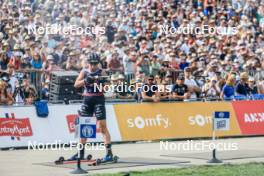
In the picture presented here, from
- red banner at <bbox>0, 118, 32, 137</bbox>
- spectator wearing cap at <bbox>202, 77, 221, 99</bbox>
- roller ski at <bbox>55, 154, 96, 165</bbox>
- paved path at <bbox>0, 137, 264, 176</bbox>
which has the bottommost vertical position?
paved path at <bbox>0, 137, 264, 176</bbox>

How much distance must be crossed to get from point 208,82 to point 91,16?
4.93 meters

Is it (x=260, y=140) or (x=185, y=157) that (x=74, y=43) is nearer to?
(x=260, y=140)

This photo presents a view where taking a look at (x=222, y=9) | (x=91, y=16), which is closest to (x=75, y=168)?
(x=91, y=16)

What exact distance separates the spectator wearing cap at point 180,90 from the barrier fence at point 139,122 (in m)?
0.34

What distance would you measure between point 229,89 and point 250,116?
1.02 metres

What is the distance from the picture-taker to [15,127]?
19.5 m

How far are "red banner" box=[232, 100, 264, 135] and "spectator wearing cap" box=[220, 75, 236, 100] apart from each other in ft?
1.38

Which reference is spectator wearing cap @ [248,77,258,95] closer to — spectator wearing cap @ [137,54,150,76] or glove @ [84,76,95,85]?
spectator wearing cap @ [137,54,150,76]

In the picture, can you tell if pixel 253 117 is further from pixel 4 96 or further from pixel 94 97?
pixel 94 97

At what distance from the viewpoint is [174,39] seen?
92.6 feet

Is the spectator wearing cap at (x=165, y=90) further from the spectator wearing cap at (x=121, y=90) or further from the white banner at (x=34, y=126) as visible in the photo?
the white banner at (x=34, y=126)

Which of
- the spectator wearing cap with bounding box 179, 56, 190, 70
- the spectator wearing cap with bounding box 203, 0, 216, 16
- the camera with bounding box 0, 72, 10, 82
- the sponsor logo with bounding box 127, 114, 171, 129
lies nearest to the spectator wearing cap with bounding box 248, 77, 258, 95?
the spectator wearing cap with bounding box 179, 56, 190, 70

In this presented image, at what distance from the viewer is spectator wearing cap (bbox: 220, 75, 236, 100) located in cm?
2382

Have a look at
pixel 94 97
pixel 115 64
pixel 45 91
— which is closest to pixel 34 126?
pixel 45 91
